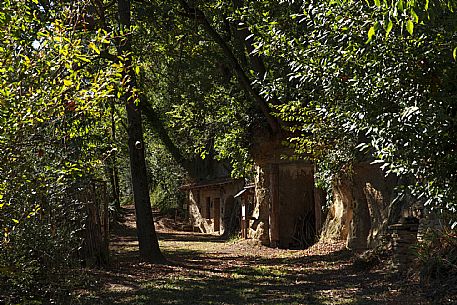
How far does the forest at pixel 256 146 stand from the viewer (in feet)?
14.9

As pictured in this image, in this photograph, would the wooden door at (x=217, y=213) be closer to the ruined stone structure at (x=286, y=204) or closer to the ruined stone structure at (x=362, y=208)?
the ruined stone structure at (x=286, y=204)

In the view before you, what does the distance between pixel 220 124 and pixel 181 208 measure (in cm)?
1724

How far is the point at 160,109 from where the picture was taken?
27.1 meters

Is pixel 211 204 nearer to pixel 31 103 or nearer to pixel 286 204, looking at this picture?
pixel 286 204

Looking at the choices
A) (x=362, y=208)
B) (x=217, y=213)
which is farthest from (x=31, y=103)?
(x=217, y=213)

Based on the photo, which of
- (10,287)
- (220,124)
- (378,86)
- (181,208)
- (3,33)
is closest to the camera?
(3,33)

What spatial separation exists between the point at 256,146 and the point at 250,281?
604 cm

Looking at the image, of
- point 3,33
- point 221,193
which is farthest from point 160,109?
point 3,33

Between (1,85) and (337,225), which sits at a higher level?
(1,85)

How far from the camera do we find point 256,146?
644 inches

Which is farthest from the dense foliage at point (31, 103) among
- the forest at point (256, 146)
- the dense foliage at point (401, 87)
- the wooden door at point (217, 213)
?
the wooden door at point (217, 213)

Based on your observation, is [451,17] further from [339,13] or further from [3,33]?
[3,33]

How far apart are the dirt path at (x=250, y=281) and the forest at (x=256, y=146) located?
6 centimetres

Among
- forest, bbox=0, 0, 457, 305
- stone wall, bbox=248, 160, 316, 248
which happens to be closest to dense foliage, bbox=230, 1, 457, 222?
forest, bbox=0, 0, 457, 305
